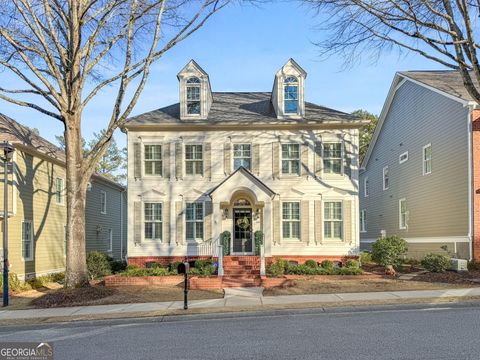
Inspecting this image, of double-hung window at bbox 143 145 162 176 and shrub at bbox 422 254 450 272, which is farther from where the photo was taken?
double-hung window at bbox 143 145 162 176

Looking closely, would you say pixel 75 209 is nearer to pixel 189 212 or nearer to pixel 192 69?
pixel 189 212

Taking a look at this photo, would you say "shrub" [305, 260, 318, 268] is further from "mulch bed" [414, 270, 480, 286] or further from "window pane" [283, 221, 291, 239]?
"mulch bed" [414, 270, 480, 286]

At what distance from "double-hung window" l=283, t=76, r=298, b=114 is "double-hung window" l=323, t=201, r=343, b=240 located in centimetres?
435

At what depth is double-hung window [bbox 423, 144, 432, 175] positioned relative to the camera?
2198cm

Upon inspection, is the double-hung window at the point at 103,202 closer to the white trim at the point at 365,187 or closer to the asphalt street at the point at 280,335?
the asphalt street at the point at 280,335

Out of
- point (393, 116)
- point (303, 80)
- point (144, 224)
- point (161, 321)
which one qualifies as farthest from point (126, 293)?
point (393, 116)

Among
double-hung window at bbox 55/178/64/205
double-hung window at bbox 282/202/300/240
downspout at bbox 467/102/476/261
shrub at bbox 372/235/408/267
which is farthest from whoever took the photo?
double-hung window at bbox 55/178/64/205

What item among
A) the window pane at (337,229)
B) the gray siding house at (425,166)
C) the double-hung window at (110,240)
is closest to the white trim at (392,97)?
the gray siding house at (425,166)

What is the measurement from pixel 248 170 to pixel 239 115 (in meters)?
2.71

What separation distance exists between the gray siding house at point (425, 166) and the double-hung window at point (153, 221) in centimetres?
992

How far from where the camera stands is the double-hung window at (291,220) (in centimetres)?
1986

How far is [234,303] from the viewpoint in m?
12.3

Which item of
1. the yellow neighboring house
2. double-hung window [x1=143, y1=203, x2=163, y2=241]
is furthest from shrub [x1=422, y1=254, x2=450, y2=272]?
the yellow neighboring house

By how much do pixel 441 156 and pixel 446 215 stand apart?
268 cm
